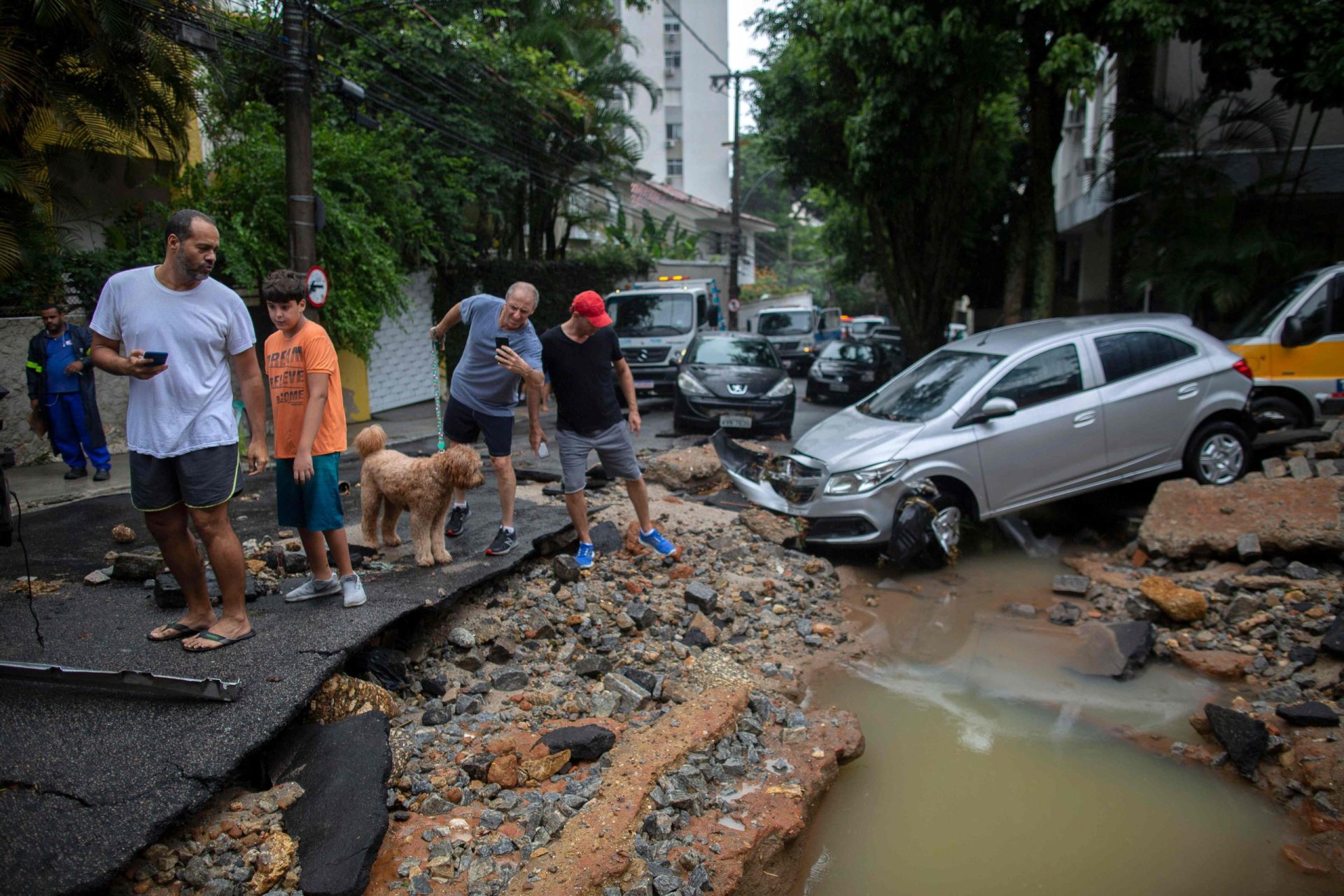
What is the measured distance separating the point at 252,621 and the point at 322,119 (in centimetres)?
1329

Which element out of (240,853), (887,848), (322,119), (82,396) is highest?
(322,119)

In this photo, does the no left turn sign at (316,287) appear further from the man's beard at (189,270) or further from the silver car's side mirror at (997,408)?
the silver car's side mirror at (997,408)

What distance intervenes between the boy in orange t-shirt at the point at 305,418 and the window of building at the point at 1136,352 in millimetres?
6065

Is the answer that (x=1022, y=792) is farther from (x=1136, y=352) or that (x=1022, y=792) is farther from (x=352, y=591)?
(x=1136, y=352)

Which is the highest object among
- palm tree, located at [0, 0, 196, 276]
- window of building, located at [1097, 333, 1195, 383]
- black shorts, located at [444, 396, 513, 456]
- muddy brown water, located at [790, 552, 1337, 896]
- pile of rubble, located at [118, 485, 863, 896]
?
palm tree, located at [0, 0, 196, 276]

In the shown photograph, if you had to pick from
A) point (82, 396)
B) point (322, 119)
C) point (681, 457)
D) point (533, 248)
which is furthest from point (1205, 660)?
point (533, 248)

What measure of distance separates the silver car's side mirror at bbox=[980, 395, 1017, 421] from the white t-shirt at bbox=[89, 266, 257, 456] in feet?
17.3

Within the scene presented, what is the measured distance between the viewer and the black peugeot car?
12.2 m

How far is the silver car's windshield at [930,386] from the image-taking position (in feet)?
23.7

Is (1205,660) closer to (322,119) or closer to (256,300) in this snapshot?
(256,300)

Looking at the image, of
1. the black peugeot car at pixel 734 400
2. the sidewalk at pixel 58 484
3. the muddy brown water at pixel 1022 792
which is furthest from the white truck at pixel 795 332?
the muddy brown water at pixel 1022 792

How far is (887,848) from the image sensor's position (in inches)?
144

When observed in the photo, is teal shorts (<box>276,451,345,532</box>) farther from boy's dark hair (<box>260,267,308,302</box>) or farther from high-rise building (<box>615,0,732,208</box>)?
high-rise building (<box>615,0,732,208</box>)

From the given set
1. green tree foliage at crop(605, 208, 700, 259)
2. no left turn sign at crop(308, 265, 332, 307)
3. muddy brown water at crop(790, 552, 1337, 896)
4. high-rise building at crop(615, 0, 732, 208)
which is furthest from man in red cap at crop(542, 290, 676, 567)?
high-rise building at crop(615, 0, 732, 208)
